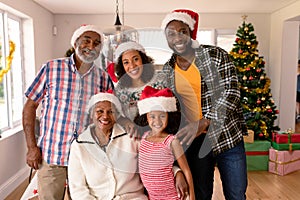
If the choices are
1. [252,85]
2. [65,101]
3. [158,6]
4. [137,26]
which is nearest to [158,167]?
[65,101]

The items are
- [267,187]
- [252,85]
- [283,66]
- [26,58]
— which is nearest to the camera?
[267,187]

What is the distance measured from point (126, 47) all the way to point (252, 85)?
3.04 meters

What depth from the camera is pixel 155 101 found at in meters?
1.16

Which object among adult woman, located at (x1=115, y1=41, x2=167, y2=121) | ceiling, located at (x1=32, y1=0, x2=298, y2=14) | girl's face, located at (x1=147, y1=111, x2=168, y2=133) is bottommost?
girl's face, located at (x1=147, y1=111, x2=168, y2=133)

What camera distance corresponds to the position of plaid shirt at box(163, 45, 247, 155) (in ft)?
4.33

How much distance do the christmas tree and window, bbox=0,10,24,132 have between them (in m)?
2.70

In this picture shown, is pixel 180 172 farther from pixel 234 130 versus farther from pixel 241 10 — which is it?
pixel 241 10

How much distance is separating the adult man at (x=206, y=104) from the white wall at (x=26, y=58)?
216cm

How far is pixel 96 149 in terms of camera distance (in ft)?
4.41

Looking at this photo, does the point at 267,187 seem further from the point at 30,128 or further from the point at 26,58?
the point at 26,58

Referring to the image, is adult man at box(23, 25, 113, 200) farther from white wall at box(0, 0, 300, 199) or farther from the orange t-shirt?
white wall at box(0, 0, 300, 199)

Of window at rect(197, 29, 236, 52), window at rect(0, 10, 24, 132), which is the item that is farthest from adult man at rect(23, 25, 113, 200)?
window at rect(197, 29, 236, 52)

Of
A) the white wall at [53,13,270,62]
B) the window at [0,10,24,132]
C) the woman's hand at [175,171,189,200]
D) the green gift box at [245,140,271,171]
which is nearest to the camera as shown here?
the woman's hand at [175,171,189,200]

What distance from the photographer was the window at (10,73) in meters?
3.15
